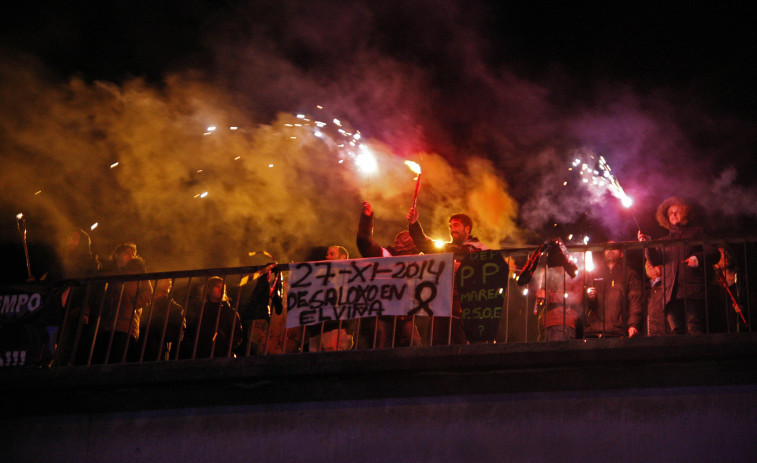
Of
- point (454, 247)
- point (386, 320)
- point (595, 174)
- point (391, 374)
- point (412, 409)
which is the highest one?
→ point (595, 174)

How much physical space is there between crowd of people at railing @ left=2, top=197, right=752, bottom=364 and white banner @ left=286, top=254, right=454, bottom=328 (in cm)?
18

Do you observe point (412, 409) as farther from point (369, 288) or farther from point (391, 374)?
point (369, 288)

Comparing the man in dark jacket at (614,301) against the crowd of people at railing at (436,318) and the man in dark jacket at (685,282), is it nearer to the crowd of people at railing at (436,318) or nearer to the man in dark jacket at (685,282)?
the crowd of people at railing at (436,318)

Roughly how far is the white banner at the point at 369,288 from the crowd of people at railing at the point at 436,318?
18 cm

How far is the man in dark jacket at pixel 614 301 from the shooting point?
9.34m

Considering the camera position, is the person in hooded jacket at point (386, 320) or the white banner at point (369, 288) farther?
the person in hooded jacket at point (386, 320)

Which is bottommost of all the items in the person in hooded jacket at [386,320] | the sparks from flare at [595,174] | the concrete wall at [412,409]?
the concrete wall at [412,409]

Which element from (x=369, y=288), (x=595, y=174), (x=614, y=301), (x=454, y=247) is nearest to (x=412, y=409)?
(x=369, y=288)

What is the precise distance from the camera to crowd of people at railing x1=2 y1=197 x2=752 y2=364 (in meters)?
8.95

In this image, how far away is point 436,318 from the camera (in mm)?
9562

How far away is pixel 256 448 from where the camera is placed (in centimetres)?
918

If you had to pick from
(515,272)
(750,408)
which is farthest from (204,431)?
(750,408)

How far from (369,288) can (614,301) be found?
255 centimetres

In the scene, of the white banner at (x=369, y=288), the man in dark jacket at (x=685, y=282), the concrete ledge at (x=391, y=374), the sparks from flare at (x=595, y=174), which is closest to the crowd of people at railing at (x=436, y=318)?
the man in dark jacket at (x=685, y=282)
